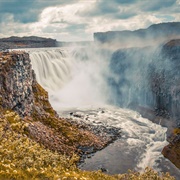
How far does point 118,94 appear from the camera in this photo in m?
95.9

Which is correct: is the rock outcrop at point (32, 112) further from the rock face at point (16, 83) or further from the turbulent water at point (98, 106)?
the turbulent water at point (98, 106)

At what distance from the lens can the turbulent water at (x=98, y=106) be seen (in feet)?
156

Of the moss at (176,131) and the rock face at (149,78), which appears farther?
the rock face at (149,78)

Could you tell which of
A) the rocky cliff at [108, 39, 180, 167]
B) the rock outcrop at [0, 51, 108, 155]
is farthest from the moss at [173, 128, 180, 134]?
the rock outcrop at [0, 51, 108, 155]

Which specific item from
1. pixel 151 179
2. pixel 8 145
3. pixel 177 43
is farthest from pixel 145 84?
pixel 8 145

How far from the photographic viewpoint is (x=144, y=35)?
133125 mm

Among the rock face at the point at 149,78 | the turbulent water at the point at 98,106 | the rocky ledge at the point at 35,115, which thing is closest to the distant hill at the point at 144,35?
the turbulent water at the point at 98,106

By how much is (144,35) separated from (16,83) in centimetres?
9521

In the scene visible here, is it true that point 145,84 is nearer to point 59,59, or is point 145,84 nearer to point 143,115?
point 143,115

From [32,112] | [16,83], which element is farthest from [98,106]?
[16,83]

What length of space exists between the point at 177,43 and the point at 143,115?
2346cm

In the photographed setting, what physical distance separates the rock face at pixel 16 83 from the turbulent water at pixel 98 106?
50.6 feet

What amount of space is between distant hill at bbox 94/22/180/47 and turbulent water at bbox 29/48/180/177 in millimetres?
18977

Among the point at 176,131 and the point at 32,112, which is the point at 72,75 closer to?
the point at 32,112
